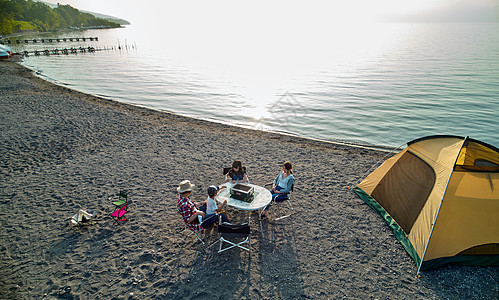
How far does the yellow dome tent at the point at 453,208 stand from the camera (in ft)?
19.7

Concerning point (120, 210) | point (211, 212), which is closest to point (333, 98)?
point (211, 212)

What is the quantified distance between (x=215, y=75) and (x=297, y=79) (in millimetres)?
13660

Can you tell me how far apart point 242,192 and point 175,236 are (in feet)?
7.36

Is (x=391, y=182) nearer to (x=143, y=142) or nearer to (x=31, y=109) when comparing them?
(x=143, y=142)

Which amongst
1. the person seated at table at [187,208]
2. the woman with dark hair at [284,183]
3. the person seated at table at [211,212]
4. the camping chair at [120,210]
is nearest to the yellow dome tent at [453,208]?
the woman with dark hair at [284,183]

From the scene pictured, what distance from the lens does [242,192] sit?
23.2 ft

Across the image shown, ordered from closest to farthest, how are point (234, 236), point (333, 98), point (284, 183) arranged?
point (234, 236) < point (284, 183) < point (333, 98)

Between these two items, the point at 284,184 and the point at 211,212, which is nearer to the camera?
the point at 211,212

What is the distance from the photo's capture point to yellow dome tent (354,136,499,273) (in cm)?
602

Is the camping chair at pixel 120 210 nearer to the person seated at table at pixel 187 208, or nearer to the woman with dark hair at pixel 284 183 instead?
the person seated at table at pixel 187 208

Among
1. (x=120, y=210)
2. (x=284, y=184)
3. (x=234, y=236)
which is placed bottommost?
(x=234, y=236)

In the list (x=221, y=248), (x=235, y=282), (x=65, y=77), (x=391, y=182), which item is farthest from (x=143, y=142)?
(x=65, y=77)

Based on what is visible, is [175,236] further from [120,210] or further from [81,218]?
[81,218]

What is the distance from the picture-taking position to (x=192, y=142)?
45.9ft
